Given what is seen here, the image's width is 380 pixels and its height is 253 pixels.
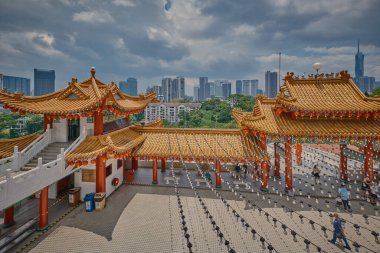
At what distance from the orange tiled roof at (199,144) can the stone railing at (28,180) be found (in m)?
5.35

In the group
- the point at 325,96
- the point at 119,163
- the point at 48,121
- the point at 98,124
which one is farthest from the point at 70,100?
the point at 325,96

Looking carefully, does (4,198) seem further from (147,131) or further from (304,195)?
(304,195)

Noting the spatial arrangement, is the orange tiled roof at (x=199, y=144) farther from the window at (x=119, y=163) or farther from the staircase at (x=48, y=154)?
the staircase at (x=48, y=154)

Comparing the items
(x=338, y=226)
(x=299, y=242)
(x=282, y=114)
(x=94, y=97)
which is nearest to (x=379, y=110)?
(x=282, y=114)

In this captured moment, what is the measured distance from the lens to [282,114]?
58.1 feet

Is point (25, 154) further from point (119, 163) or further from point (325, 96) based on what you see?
point (325, 96)

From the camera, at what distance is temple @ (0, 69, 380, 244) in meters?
13.3

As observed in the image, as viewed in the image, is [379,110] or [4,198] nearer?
[4,198]

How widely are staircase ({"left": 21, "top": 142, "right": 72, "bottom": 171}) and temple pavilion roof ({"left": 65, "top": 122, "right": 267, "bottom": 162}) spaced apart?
5.20 ft

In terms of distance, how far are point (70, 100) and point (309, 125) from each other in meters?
17.9

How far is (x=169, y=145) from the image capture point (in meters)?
17.8

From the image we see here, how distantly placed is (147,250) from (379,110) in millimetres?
17447

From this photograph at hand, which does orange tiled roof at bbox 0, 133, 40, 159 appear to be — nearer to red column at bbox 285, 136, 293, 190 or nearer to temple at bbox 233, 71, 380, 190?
temple at bbox 233, 71, 380, 190

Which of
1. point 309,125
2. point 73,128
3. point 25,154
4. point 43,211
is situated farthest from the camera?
point 73,128
